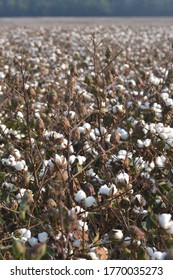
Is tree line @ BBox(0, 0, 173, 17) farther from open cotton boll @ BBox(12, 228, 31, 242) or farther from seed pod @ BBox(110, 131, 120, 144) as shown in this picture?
open cotton boll @ BBox(12, 228, 31, 242)

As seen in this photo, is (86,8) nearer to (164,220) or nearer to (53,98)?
(53,98)

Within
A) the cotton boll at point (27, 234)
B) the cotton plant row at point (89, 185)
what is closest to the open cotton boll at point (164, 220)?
the cotton plant row at point (89, 185)

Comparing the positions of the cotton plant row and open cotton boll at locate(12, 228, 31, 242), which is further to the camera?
open cotton boll at locate(12, 228, 31, 242)

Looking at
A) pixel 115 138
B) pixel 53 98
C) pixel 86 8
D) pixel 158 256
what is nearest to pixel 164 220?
pixel 158 256

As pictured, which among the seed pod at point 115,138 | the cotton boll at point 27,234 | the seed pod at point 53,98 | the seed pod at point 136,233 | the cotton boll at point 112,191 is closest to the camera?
the seed pod at point 136,233

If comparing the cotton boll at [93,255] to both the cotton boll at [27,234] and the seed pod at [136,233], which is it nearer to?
the seed pod at [136,233]

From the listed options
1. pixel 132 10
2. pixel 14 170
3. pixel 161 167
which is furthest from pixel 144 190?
pixel 132 10

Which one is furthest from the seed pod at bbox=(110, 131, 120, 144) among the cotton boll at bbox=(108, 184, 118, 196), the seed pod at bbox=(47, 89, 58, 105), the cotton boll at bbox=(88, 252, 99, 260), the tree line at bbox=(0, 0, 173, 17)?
the tree line at bbox=(0, 0, 173, 17)
